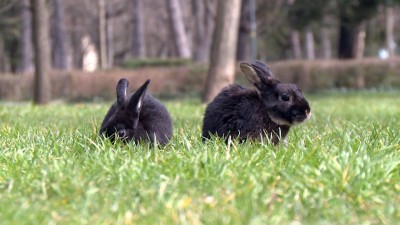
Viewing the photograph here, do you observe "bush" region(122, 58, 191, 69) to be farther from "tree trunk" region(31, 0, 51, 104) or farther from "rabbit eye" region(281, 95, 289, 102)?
"rabbit eye" region(281, 95, 289, 102)

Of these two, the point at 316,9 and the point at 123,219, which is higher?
the point at 316,9

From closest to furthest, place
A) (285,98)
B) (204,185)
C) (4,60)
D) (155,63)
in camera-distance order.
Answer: (204,185) < (285,98) < (155,63) < (4,60)

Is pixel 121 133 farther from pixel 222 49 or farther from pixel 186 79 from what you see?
pixel 186 79

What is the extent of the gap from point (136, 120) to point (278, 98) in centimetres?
133

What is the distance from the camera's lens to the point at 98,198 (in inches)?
136

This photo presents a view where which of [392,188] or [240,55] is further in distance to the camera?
[240,55]

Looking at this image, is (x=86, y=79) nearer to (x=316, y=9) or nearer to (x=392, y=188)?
(x=316, y=9)

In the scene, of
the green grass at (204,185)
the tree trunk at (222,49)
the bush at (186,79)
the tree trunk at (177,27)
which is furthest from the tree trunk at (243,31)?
the green grass at (204,185)

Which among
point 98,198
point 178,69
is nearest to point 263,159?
point 98,198

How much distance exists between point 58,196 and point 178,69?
22.8m

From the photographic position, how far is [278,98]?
17.8 ft

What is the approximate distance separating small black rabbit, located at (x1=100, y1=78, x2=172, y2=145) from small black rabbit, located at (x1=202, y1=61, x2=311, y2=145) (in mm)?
523

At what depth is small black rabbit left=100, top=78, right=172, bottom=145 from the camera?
5496mm

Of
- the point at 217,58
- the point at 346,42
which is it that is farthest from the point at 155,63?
the point at 217,58
